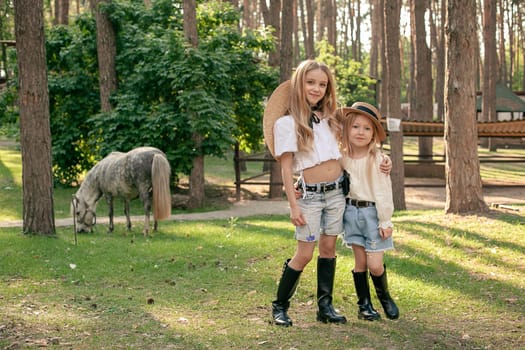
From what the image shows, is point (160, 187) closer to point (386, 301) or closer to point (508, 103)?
point (386, 301)

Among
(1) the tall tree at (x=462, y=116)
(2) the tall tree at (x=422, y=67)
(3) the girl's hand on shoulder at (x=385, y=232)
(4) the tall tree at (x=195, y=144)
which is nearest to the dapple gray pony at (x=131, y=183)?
(1) the tall tree at (x=462, y=116)

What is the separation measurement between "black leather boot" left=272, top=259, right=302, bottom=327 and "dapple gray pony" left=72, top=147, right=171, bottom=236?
523 cm

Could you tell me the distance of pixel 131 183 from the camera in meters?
10.4

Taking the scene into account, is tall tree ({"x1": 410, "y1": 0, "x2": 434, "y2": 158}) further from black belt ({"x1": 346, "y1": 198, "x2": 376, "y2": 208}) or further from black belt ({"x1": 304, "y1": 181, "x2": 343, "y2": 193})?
black belt ({"x1": 304, "y1": 181, "x2": 343, "y2": 193})

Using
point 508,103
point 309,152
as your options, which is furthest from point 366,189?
point 508,103

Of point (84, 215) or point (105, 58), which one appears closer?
point (84, 215)

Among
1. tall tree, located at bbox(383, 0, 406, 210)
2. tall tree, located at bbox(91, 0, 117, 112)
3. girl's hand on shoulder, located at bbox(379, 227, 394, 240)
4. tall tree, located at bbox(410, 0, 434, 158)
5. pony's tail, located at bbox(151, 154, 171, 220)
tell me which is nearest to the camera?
girl's hand on shoulder, located at bbox(379, 227, 394, 240)

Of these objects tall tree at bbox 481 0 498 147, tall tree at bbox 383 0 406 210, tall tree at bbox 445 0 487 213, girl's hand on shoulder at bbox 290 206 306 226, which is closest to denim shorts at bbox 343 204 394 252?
girl's hand on shoulder at bbox 290 206 306 226

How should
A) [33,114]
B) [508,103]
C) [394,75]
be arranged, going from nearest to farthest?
[33,114]
[394,75]
[508,103]

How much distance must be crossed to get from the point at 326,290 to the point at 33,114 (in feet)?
18.1

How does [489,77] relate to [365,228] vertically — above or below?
above

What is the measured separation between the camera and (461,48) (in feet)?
29.1

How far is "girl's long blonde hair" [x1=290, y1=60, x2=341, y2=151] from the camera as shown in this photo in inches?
178

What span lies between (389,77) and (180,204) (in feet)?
19.4
